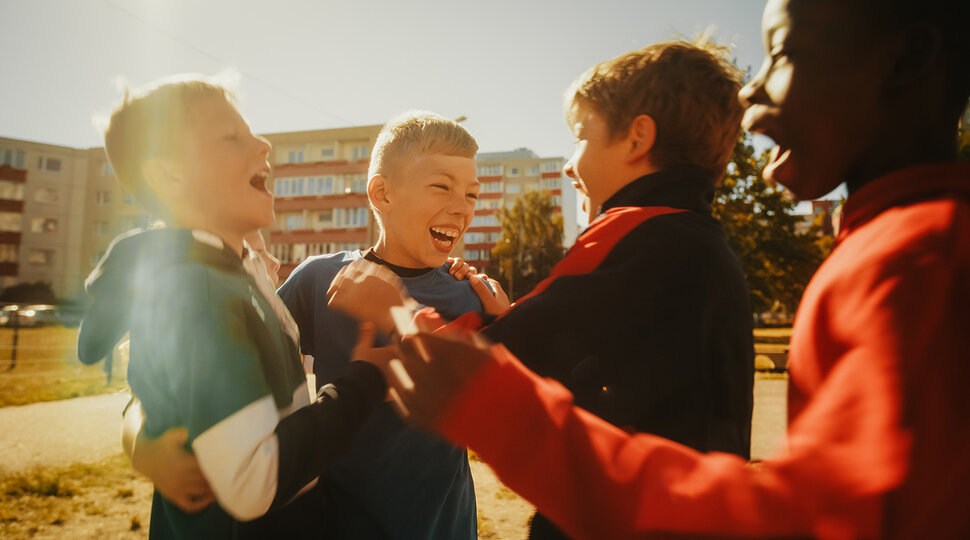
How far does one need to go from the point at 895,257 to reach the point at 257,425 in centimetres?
116

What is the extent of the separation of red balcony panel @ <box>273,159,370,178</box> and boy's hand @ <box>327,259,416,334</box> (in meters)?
41.5

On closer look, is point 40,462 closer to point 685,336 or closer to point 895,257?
point 685,336

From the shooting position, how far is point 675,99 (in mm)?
1268

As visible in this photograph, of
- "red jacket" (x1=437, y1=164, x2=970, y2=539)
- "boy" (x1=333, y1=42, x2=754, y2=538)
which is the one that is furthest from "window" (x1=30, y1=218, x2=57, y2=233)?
"red jacket" (x1=437, y1=164, x2=970, y2=539)

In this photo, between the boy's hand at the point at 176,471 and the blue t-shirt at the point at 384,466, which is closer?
the boy's hand at the point at 176,471

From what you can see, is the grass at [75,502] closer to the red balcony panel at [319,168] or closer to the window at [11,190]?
the red balcony panel at [319,168]

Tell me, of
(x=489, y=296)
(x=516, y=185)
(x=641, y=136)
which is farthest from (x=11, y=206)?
(x=641, y=136)

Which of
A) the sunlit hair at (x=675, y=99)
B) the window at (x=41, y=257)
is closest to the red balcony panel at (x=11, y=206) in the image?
the window at (x=41, y=257)

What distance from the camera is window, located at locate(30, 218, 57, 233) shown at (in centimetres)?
4644

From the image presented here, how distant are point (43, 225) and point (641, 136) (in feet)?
200

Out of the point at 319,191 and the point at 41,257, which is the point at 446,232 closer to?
the point at 319,191

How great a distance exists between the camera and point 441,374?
828 millimetres

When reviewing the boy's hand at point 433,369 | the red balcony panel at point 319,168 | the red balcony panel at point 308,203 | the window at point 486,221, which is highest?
the red balcony panel at point 319,168

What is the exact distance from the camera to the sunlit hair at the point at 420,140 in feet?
7.02
